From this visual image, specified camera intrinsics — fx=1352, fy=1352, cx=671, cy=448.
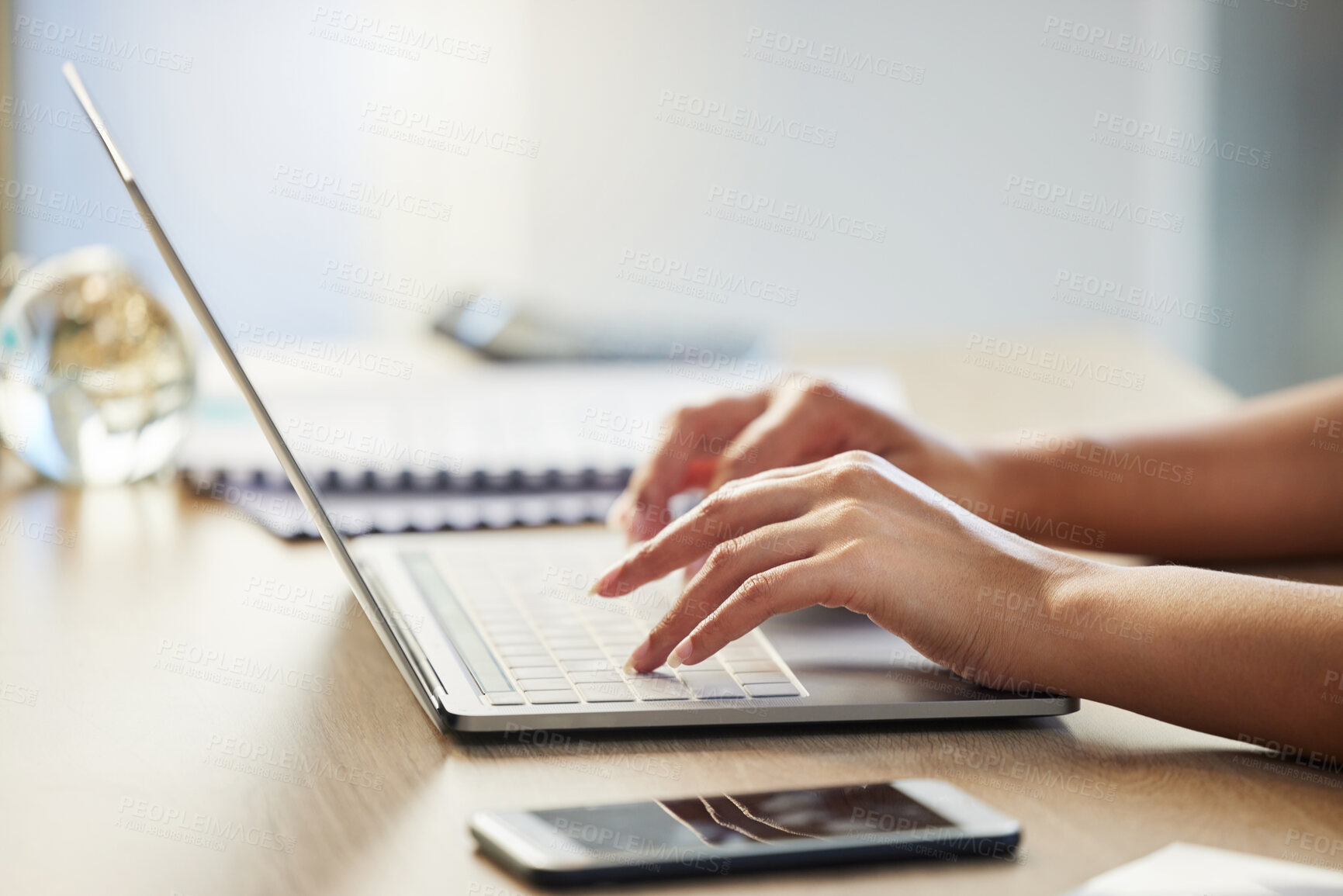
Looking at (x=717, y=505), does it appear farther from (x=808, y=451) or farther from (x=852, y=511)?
(x=808, y=451)

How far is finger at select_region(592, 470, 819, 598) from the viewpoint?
729mm

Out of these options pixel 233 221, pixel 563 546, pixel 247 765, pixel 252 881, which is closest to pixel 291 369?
pixel 563 546

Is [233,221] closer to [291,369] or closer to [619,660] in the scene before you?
[291,369]

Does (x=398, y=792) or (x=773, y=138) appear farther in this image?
(x=773, y=138)

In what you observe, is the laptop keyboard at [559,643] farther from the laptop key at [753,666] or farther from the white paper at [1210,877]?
the white paper at [1210,877]

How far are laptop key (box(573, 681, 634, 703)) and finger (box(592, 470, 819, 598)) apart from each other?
98 mm

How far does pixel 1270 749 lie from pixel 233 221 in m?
3.12

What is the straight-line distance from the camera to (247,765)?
1.99 feet

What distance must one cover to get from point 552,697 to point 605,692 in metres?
0.03

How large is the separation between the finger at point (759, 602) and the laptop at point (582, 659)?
2 cm

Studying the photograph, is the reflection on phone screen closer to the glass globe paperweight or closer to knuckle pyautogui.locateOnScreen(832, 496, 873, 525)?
knuckle pyautogui.locateOnScreen(832, 496, 873, 525)

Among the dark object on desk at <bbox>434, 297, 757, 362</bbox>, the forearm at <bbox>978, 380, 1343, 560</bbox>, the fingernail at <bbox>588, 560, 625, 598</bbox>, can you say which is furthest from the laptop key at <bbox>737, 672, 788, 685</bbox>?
the dark object on desk at <bbox>434, 297, 757, 362</bbox>

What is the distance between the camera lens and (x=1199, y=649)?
639 mm

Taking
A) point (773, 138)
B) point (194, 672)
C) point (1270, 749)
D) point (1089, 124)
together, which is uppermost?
point (1089, 124)
